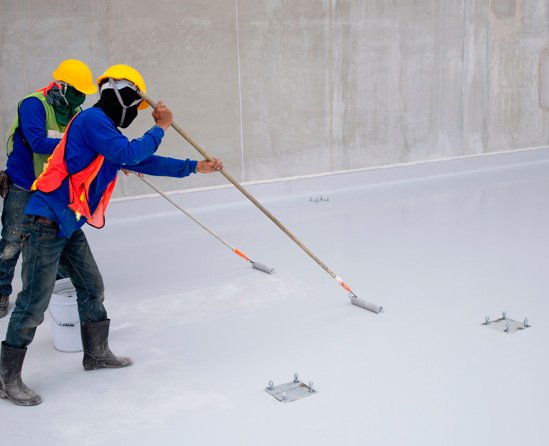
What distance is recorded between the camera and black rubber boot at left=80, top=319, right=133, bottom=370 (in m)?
3.02

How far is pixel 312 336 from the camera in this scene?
3.40 metres

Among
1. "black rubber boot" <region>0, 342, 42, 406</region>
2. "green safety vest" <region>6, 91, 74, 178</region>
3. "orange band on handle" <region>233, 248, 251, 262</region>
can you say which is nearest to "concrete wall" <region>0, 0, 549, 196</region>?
"orange band on handle" <region>233, 248, 251, 262</region>

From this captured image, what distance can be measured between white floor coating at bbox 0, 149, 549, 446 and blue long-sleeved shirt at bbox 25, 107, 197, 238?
76 centimetres

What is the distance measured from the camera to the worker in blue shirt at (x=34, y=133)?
10.7 feet

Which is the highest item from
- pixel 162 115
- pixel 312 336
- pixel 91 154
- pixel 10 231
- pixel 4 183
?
pixel 162 115

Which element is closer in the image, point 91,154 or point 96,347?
point 91,154

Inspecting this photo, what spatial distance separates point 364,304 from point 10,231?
1.92m

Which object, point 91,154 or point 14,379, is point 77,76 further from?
point 14,379

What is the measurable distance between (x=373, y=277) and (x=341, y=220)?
5.43ft

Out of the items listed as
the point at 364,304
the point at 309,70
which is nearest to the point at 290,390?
the point at 364,304

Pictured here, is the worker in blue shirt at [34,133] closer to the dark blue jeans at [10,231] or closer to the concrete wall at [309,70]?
the dark blue jeans at [10,231]

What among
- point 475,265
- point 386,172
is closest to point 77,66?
point 475,265

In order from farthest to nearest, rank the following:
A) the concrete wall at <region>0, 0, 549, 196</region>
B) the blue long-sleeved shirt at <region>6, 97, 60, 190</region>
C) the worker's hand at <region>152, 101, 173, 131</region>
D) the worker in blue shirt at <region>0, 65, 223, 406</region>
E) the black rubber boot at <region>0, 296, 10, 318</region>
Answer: the concrete wall at <region>0, 0, 549, 196</region> → the black rubber boot at <region>0, 296, 10, 318</region> → the blue long-sleeved shirt at <region>6, 97, 60, 190</region> → the worker's hand at <region>152, 101, 173, 131</region> → the worker in blue shirt at <region>0, 65, 223, 406</region>

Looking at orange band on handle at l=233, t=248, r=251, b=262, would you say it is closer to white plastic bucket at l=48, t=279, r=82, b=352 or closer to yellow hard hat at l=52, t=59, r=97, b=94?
white plastic bucket at l=48, t=279, r=82, b=352
